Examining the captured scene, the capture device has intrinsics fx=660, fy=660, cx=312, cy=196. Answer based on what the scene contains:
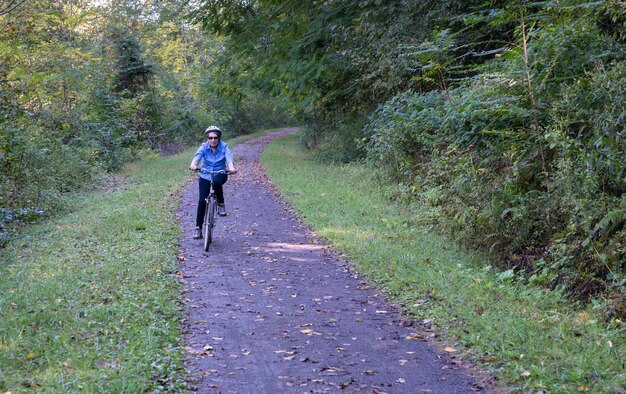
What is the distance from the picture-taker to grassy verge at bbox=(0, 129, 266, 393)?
221 inches

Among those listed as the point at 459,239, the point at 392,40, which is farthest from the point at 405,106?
the point at 459,239

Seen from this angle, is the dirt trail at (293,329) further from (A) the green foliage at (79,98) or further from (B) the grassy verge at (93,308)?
(A) the green foliage at (79,98)

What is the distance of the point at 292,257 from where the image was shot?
11.1m

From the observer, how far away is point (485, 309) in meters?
7.38

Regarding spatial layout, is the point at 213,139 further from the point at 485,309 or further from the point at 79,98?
the point at 79,98

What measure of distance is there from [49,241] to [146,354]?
24.7 feet

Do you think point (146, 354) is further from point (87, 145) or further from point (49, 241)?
point (87, 145)

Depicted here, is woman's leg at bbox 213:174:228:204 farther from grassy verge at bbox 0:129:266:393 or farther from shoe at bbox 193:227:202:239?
grassy verge at bbox 0:129:266:393

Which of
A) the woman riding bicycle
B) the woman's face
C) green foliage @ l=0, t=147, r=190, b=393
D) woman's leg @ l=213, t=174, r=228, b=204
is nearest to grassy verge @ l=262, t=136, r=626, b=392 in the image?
woman's leg @ l=213, t=174, r=228, b=204

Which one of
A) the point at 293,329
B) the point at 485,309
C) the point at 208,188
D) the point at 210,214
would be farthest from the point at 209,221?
the point at 485,309


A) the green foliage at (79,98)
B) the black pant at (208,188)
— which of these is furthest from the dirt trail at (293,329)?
the green foliage at (79,98)

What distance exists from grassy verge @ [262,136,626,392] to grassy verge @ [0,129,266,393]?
2.85 m

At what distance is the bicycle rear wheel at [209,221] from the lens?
11625 mm

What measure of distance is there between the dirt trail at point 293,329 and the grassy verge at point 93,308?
0.37m
